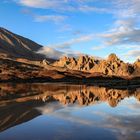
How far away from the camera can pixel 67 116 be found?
73.3ft

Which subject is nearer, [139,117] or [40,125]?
[40,125]

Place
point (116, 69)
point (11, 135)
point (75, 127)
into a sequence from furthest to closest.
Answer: point (116, 69) → point (75, 127) → point (11, 135)

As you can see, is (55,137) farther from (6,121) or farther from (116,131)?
(6,121)

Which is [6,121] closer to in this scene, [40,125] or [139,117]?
[40,125]

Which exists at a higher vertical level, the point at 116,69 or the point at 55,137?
the point at 116,69

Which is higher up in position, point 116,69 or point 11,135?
point 116,69

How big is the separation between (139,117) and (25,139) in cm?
1001

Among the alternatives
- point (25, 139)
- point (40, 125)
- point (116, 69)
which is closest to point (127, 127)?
point (40, 125)

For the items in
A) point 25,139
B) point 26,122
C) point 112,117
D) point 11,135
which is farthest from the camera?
point 112,117

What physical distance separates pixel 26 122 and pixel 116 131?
17.3ft

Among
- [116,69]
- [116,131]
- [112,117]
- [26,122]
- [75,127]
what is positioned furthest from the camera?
[116,69]

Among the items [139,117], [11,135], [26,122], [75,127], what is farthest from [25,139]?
[139,117]

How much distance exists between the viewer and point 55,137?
14.9m

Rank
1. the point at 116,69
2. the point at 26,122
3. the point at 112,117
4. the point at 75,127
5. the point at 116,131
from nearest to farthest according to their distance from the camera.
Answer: the point at 116,131 → the point at 75,127 → the point at 26,122 → the point at 112,117 → the point at 116,69
